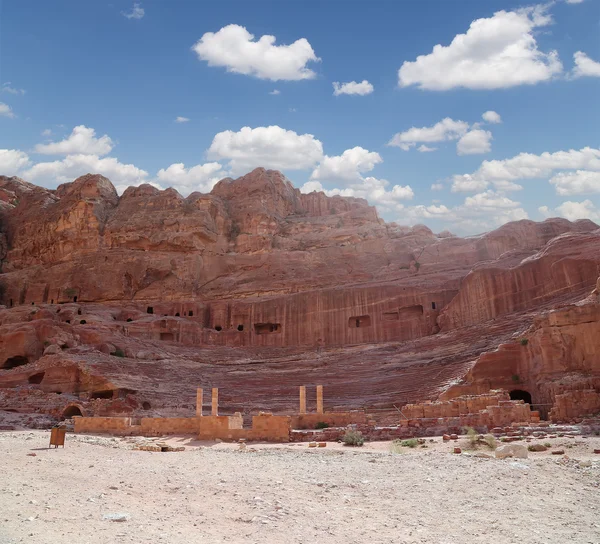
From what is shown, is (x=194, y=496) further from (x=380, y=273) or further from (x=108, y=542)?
(x=380, y=273)

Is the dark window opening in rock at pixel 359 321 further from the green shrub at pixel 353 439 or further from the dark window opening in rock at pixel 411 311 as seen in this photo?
the green shrub at pixel 353 439

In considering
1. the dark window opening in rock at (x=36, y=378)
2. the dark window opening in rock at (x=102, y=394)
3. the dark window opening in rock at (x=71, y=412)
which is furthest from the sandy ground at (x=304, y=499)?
the dark window opening in rock at (x=36, y=378)

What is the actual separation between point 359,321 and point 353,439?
25.5m

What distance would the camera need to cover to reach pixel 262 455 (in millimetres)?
17172

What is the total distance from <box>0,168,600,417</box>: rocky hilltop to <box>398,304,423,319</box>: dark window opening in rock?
12 centimetres

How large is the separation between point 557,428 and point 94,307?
126 ft

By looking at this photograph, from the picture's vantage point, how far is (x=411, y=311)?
43.1m

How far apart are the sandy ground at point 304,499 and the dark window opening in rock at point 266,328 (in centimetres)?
3187

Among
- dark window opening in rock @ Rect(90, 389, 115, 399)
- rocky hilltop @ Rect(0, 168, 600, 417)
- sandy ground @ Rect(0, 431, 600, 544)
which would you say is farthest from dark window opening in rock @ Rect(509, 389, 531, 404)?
dark window opening in rock @ Rect(90, 389, 115, 399)

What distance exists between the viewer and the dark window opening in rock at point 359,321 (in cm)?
4406

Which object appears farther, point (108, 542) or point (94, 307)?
point (94, 307)

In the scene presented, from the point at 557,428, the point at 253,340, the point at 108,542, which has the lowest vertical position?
the point at 108,542

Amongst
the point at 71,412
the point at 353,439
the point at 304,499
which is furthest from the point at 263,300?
the point at 304,499

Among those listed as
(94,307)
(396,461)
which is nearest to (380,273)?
(94,307)
